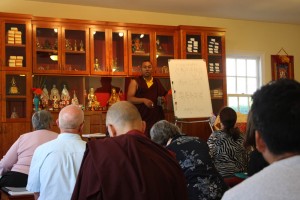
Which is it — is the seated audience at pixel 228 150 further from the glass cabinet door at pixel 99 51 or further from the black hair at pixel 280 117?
the glass cabinet door at pixel 99 51

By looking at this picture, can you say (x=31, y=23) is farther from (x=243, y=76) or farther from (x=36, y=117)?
(x=243, y=76)

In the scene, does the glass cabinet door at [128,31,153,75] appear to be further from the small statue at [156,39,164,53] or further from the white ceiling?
the white ceiling

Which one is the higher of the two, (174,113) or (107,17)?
(107,17)

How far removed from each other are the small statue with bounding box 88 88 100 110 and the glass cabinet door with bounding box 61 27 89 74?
38cm

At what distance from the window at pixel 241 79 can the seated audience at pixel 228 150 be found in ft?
11.6

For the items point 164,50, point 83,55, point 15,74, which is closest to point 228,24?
point 164,50

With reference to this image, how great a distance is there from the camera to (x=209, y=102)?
571 cm

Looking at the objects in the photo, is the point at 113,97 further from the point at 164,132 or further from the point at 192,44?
the point at 164,132

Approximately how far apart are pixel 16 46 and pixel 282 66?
489 centimetres

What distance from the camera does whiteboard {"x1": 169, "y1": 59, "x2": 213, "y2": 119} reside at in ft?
17.9

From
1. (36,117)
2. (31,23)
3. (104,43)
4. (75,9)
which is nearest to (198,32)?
(104,43)

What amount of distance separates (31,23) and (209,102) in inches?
113

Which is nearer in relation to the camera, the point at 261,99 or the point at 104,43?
the point at 261,99

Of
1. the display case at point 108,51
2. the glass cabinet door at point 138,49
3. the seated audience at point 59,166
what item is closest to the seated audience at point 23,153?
the seated audience at point 59,166
